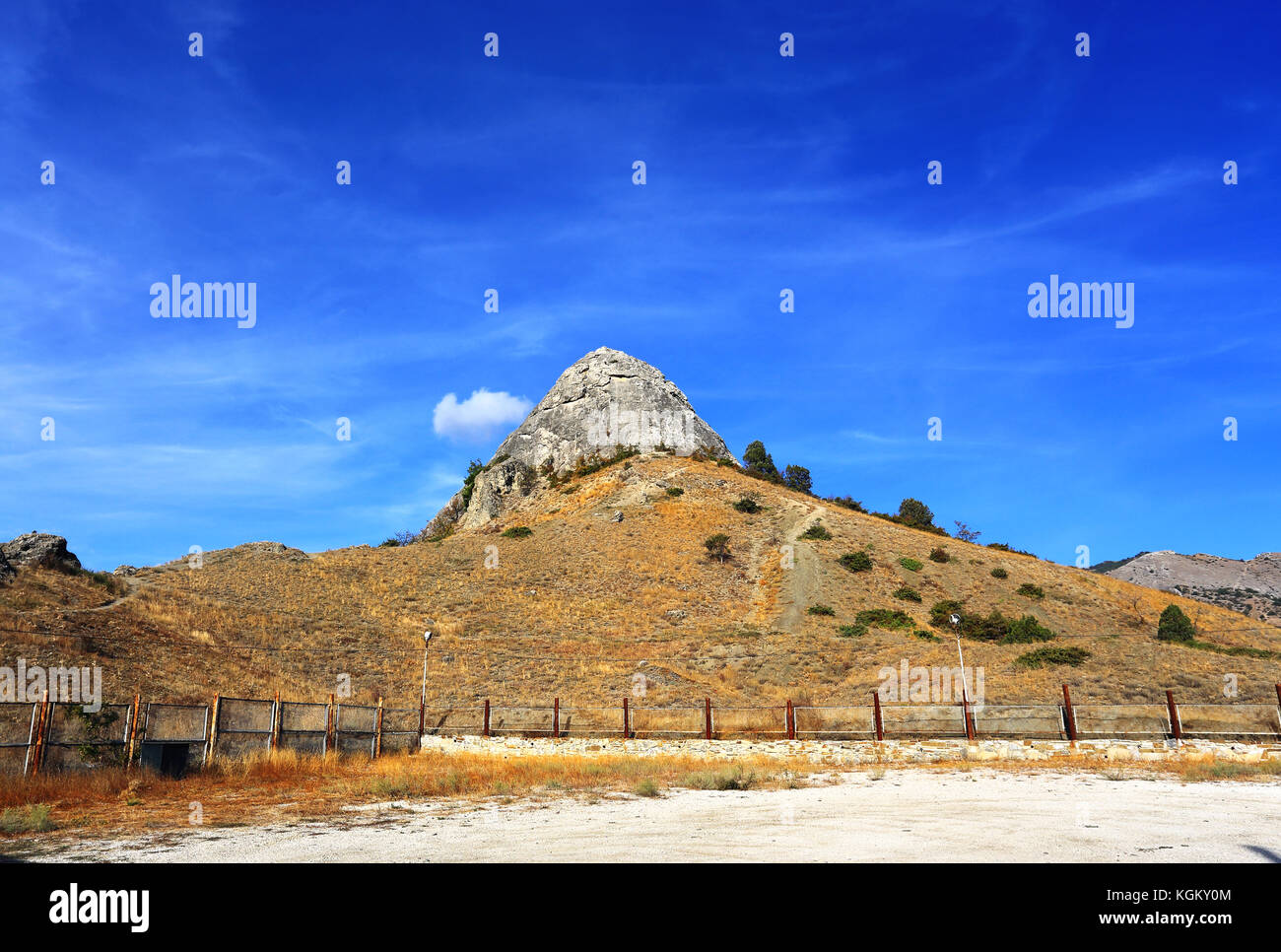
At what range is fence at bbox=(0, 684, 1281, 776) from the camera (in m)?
17.4

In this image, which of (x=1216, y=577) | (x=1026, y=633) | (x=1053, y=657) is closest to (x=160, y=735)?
(x=1053, y=657)

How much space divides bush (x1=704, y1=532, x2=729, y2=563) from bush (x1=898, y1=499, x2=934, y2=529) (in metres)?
28.3

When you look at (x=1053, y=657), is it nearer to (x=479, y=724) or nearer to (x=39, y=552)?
(x=479, y=724)

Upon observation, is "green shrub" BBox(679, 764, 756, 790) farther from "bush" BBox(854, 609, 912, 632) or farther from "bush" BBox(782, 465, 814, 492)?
"bush" BBox(782, 465, 814, 492)

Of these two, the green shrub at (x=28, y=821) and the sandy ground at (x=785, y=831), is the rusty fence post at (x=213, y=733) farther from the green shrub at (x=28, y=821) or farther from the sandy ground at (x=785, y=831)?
the sandy ground at (x=785, y=831)

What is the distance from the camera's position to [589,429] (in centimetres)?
10350

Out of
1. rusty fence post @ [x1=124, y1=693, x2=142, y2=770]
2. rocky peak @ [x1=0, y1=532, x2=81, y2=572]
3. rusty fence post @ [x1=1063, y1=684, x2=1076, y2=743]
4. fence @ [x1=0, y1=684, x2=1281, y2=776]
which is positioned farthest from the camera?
rocky peak @ [x1=0, y1=532, x2=81, y2=572]

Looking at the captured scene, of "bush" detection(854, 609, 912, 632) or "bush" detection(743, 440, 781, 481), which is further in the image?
"bush" detection(743, 440, 781, 481)

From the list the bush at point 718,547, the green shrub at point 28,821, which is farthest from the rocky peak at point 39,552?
the bush at point 718,547

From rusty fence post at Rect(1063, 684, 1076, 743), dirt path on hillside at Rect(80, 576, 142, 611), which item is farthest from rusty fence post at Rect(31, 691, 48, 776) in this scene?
rusty fence post at Rect(1063, 684, 1076, 743)

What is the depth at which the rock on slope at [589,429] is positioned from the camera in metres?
98.9

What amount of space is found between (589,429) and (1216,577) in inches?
4314
